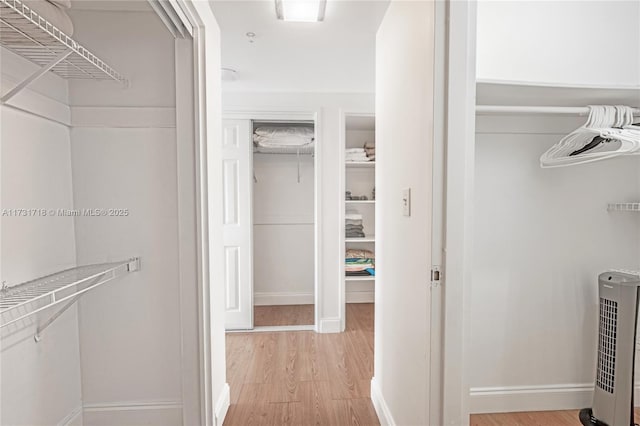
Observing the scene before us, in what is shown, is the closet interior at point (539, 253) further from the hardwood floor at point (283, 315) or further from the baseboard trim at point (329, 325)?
the hardwood floor at point (283, 315)

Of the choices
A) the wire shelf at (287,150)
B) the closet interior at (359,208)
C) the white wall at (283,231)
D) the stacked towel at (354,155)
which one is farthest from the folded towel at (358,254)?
the wire shelf at (287,150)

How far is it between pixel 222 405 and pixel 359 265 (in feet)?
6.32

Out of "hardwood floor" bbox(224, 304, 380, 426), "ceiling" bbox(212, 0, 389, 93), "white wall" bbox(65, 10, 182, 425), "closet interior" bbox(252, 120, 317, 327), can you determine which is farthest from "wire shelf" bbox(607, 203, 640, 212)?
"closet interior" bbox(252, 120, 317, 327)

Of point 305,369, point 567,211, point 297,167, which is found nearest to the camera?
point 567,211

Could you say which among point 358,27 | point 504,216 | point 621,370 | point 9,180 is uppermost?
point 358,27

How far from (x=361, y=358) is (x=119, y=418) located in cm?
162

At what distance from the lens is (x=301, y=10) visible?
1.77m

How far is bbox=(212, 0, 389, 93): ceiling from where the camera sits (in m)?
1.79

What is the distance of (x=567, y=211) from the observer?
1.88 metres

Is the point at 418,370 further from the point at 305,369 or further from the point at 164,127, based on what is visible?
the point at 164,127

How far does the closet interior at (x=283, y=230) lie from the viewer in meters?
3.94

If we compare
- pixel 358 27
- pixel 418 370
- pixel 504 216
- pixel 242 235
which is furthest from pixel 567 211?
pixel 242 235

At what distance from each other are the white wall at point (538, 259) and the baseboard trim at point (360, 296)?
211 centimetres

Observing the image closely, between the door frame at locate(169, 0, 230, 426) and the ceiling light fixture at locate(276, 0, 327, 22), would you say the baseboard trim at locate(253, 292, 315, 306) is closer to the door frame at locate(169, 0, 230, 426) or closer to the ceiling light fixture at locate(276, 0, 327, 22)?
the door frame at locate(169, 0, 230, 426)
